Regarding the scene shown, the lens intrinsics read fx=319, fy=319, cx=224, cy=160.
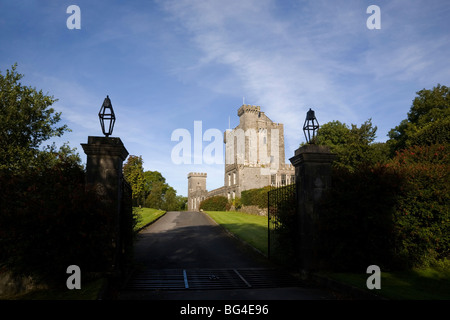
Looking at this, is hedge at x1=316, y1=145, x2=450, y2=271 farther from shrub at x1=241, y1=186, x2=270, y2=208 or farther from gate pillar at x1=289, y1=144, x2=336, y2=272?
shrub at x1=241, y1=186, x2=270, y2=208

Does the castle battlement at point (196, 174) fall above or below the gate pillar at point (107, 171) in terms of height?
above

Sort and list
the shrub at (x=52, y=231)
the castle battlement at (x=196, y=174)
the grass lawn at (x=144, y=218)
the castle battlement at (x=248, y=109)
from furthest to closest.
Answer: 1. the castle battlement at (x=196, y=174)
2. the castle battlement at (x=248, y=109)
3. the grass lawn at (x=144, y=218)
4. the shrub at (x=52, y=231)

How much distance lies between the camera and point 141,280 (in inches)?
302

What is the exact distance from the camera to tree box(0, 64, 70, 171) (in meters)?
20.4

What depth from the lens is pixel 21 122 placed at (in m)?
21.3

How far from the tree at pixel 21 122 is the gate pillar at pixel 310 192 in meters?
18.2

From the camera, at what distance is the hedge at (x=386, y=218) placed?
7.68m

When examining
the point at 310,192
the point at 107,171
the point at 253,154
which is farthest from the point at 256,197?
the point at 107,171

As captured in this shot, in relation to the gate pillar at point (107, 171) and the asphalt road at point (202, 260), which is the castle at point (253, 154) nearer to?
the asphalt road at point (202, 260)

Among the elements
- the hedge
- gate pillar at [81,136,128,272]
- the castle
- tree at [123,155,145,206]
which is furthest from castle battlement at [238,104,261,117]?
gate pillar at [81,136,128,272]

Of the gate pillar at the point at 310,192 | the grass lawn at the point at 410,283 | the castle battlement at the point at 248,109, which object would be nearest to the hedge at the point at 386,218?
the gate pillar at the point at 310,192

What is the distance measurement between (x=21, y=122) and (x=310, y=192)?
20.9 meters

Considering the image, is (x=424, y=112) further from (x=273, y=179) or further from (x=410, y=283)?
(x=410, y=283)
